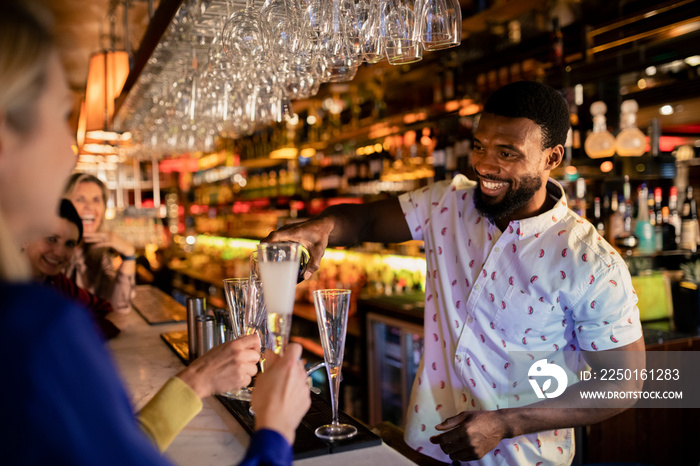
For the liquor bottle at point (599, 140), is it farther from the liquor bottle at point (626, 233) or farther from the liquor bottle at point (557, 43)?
the liquor bottle at point (557, 43)

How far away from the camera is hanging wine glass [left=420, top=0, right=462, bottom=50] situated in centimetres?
158

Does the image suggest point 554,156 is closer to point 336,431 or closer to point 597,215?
point 336,431

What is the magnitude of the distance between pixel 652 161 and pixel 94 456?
11.6 ft

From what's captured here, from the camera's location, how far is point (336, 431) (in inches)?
54.0

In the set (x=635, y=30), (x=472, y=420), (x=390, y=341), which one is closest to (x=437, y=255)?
(x=472, y=420)

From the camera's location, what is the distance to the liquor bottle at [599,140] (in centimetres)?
329

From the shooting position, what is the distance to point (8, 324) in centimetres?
56

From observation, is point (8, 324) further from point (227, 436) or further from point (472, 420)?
point (472, 420)

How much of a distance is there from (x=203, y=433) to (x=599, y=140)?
9.19 ft

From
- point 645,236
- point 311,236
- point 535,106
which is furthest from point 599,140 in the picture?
point 311,236

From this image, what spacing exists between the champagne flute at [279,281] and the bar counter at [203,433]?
0.27m

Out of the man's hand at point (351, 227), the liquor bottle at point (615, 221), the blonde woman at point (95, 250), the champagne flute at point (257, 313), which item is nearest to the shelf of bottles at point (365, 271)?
the blonde woman at point (95, 250)

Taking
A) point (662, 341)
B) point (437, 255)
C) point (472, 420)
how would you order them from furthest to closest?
point (662, 341) < point (437, 255) < point (472, 420)

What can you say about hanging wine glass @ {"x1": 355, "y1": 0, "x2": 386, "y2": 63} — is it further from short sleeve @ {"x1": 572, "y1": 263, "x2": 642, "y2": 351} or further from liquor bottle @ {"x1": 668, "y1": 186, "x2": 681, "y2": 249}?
liquor bottle @ {"x1": 668, "y1": 186, "x2": 681, "y2": 249}
